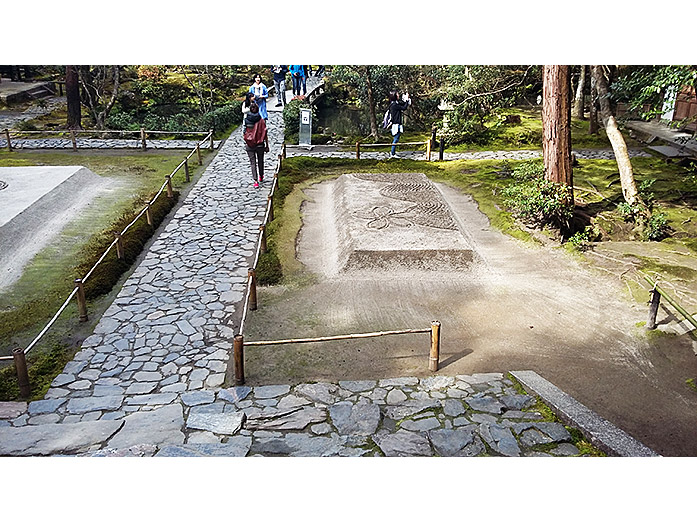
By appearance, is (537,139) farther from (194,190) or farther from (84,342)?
(84,342)

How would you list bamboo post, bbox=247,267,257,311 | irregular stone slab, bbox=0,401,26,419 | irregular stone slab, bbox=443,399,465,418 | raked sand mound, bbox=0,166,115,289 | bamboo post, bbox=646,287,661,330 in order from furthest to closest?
1. raked sand mound, bbox=0,166,115,289
2. bamboo post, bbox=247,267,257,311
3. bamboo post, bbox=646,287,661,330
4. irregular stone slab, bbox=0,401,26,419
5. irregular stone slab, bbox=443,399,465,418

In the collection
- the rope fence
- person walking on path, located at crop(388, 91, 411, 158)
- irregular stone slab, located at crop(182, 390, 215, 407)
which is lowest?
irregular stone slab, located at crop(182, 390, 215, 407)

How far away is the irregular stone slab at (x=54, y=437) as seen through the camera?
482cm


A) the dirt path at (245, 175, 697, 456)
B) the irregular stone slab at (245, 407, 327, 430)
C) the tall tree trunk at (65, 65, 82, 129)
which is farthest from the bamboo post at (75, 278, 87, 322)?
the tall tree trunk at (65, 65, 82, 129)

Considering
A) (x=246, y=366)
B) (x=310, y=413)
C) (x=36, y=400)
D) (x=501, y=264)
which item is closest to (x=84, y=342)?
(x=36, y=400)

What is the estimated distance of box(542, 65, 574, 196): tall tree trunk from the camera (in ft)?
32.9

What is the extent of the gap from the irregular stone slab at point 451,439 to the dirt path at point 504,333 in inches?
45.8

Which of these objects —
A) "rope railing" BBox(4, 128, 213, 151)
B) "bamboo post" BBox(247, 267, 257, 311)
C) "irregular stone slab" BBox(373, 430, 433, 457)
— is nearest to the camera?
"irregular stone slab" BBox(373, 430, 433, 457)

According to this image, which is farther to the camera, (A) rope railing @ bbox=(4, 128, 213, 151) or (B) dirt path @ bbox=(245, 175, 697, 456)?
(A) rope railing @ bbox=(4, 128, 213, 151)

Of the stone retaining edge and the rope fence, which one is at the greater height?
the rope fence

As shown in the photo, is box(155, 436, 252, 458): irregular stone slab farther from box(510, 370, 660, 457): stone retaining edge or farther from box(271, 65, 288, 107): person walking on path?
box(271, 65, 288, 107): person walking on path

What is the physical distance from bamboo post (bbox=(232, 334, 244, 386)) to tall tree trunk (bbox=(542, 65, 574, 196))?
6.90 metres

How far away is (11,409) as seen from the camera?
5.61 m

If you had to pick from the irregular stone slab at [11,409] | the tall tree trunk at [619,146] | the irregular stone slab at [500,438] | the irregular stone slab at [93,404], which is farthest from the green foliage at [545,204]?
the irregular stone slab at [11,409]
